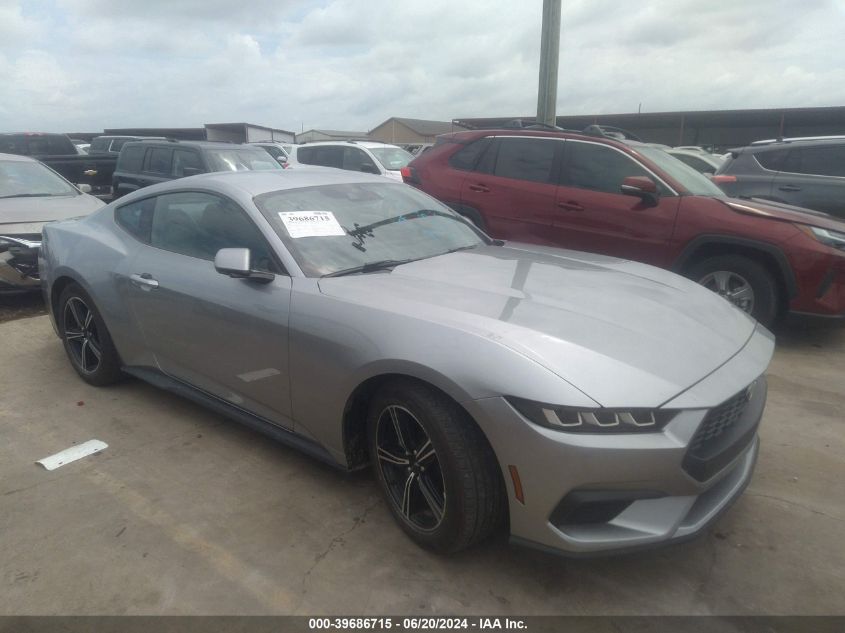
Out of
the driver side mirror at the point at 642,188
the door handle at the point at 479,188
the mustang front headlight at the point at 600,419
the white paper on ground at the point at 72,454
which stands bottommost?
the white paper on ground at the point at 72,454

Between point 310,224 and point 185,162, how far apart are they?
6938mm

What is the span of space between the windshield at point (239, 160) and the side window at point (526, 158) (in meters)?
3.96

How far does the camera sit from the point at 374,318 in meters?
2.52

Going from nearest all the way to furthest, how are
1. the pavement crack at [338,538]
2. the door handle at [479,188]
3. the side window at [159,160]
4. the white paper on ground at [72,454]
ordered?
the pavement crack at [338,538] → the white paper on ground at [72,454] → the door handle at [479,188] → the side window at [159,160]

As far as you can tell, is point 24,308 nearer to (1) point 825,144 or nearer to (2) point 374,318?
(2) point 374,318

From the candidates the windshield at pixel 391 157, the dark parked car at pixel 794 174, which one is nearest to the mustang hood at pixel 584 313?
the dark parked car at pixel 794 174

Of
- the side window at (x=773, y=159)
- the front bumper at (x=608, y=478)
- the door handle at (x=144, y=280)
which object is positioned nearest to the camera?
the front bumper at (x=608, y=478)

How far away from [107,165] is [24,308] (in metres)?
5.95

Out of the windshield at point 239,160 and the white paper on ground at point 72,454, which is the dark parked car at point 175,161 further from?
the white paper on ground at point 72,454

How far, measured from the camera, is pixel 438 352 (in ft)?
7.44

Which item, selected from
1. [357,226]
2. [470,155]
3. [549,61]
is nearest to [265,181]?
[357,226]

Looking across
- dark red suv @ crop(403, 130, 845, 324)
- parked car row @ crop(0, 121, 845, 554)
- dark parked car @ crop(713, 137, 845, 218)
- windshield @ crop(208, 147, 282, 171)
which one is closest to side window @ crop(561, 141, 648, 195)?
dark red suv @ crop(403, 130, 845, 324)

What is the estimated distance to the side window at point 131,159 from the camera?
9812 millimetres

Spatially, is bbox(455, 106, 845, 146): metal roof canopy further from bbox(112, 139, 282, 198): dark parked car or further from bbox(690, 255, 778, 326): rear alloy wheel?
bbox(690, 255, 778, 326): rear alloy wheel
